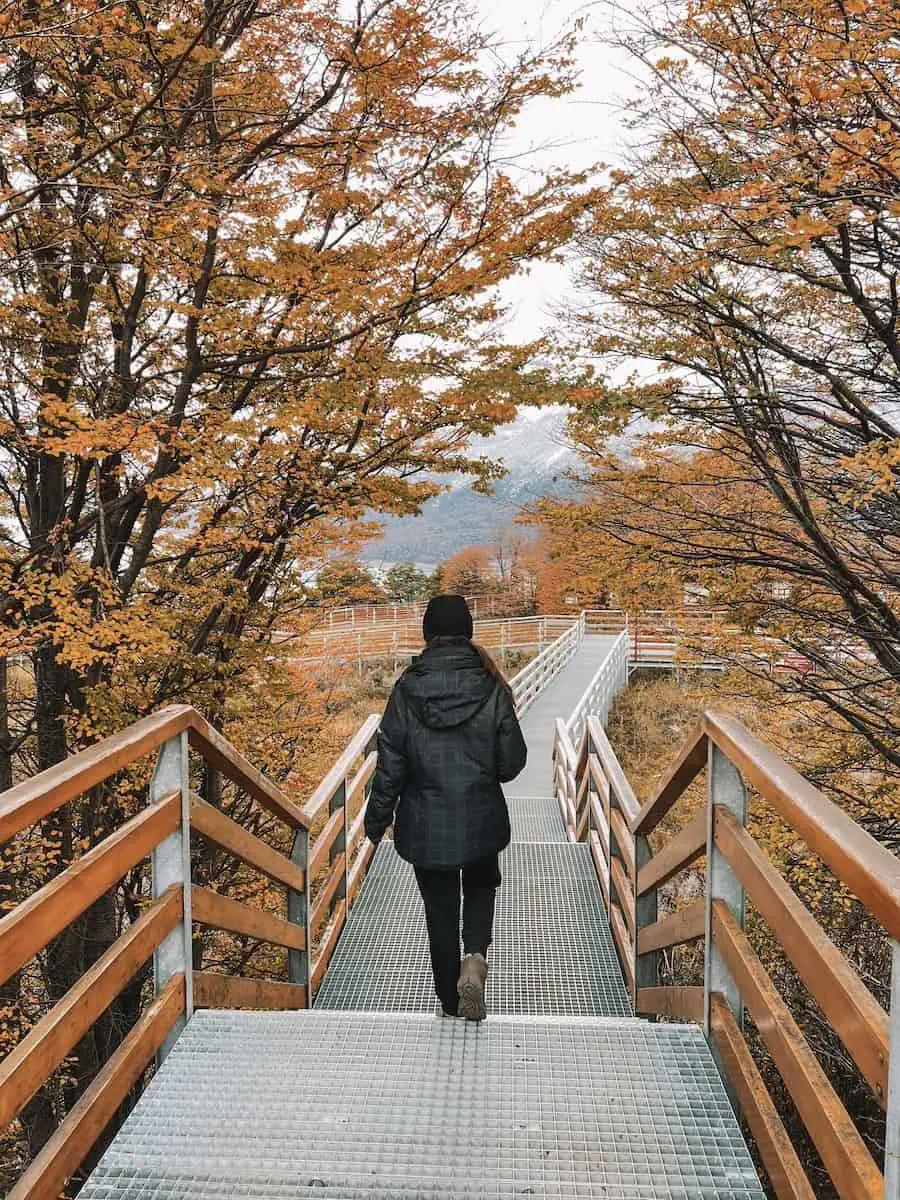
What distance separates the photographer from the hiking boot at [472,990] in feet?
9.13

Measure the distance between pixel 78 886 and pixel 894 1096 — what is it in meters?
→ 1.57

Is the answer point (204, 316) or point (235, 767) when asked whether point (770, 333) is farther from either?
point (235, 767)

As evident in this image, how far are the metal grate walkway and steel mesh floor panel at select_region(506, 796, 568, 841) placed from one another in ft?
21.4

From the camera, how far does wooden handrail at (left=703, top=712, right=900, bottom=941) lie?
1176mm

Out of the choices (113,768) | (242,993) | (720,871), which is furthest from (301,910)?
(720,871)

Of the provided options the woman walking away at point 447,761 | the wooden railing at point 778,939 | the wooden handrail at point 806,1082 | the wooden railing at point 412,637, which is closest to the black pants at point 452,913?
the woman walking away at point 447,761

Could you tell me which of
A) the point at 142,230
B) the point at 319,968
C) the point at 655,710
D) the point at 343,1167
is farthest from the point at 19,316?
the point at 655,710

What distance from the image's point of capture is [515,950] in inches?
199

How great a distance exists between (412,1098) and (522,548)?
2569 inches

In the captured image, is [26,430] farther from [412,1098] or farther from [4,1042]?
[412,1098]

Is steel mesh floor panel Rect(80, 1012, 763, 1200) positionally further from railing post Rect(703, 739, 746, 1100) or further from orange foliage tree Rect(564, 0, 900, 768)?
orange foliage tree Rect(564, 0, 900, 768)

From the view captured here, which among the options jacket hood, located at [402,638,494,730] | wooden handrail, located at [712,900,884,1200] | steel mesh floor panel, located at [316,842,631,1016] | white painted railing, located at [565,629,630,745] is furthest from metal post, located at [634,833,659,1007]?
white painted railing, located at [565,629,630,745]

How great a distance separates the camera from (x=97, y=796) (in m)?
6.88

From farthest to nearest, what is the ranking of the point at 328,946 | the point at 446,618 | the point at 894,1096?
the point at 328,946 → the point at 446,618 → the point at 894,1096
